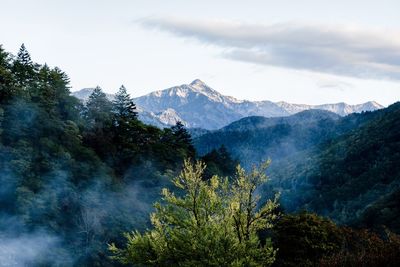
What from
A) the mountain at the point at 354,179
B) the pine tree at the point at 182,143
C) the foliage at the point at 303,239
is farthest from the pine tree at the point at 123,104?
the mountain at the point at 354,179

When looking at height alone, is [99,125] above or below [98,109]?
below

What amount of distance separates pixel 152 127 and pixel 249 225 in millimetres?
51831

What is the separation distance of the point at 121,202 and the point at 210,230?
37126mm

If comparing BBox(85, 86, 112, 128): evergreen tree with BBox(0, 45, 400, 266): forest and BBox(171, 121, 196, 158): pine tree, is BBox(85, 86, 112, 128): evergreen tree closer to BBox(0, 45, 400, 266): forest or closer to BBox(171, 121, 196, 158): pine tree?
BBox(0, 45, 400, 266): forest

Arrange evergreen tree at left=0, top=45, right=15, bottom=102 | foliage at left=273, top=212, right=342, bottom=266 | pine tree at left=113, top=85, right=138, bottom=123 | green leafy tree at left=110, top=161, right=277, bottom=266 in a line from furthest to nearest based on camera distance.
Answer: pine tree at left=113, top=85, right=138, bottom=123, evergreen tree at left=0, top=45, right=15, bottom=102, foliage at left=273, top=212, right=342, bottom=266, green leafy tree at left=110, top=161, right=277, bottom=266

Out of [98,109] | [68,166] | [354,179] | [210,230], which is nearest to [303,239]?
[210,230]

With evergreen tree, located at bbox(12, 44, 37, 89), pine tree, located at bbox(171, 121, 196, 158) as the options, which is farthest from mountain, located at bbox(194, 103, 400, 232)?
evergreen tree, located at bbox(12, 44, 37, 89)

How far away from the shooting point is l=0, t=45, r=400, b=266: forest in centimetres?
2205

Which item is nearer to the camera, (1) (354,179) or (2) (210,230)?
(2) (210,230)

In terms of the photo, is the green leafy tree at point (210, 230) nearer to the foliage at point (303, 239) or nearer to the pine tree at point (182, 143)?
the foliage at point (303, 239)

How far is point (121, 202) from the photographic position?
2224 inches

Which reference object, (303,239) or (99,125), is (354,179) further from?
(303,239)

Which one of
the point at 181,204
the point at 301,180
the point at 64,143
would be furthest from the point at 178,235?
the point at 301,180

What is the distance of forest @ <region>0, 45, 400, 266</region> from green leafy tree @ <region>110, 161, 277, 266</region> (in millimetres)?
53
